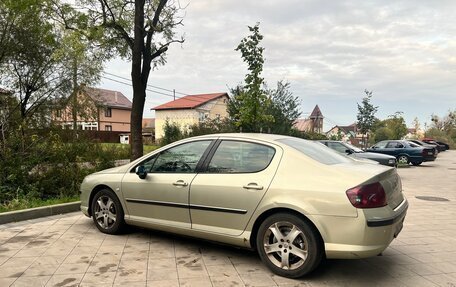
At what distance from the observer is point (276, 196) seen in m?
4.00

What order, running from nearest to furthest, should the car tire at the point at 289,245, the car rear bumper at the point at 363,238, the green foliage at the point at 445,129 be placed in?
the car rear bumper at the point at 363,238, the car tire at the point at 289,245, the green foliage at the point at 445,129

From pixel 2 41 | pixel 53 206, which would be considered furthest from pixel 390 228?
pixel 2 41

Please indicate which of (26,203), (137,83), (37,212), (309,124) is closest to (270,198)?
(37,212)

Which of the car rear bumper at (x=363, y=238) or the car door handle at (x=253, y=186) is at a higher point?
the car door handle at (x=253, y=186)

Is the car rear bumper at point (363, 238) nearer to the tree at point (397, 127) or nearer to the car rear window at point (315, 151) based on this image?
the car rear window at point (315, 151)

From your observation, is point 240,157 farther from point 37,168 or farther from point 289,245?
point 37,168

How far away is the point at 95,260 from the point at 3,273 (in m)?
0.95

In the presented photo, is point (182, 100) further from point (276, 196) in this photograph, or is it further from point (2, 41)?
point (276, 196)

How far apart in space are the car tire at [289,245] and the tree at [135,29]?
742cm

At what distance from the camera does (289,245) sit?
3.94 metres

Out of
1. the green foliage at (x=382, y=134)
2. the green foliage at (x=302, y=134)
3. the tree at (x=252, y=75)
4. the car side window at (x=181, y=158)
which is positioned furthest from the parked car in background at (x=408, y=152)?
the green foliage at (x=382, y=134)

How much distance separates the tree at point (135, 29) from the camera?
1073cm

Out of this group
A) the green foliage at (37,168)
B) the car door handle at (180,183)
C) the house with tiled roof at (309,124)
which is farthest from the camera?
the house with tiled roof at (309,124)

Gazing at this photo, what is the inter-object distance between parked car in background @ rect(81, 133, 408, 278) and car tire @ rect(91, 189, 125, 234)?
0.07 m
